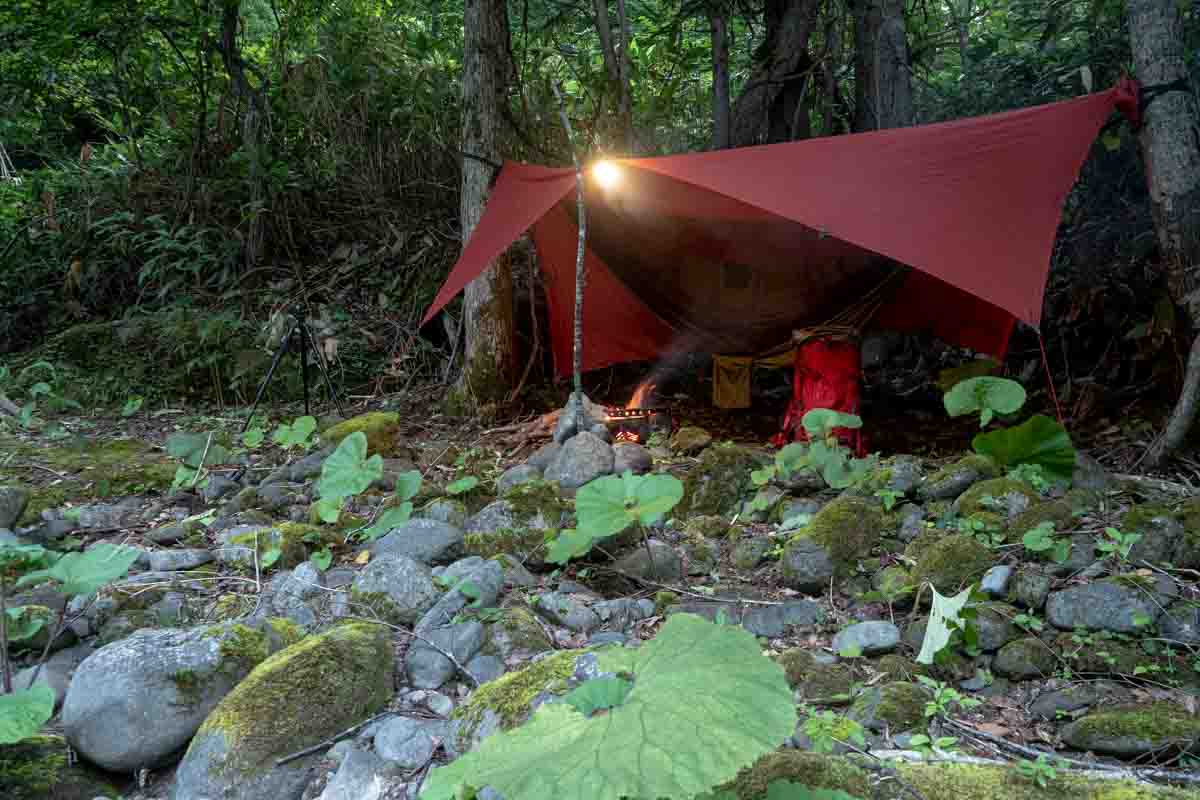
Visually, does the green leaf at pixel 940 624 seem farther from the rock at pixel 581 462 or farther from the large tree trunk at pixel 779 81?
the large tree trunk at pixel 779 81

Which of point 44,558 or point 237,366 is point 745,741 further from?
point 237,366

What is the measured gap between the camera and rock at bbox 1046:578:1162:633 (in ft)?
4.67

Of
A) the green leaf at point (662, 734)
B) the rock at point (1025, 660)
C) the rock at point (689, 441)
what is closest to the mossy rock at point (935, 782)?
the green leaf at point (662, 734)

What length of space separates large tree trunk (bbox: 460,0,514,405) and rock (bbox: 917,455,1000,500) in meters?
1.99

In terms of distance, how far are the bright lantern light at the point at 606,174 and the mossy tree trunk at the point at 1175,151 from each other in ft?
5.19

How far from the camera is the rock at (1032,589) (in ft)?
4.96

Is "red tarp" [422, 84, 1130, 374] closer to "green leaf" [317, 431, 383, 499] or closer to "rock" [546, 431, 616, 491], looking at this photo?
"rock" [546, 431, 616, 491]

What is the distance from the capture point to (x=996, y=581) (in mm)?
1576

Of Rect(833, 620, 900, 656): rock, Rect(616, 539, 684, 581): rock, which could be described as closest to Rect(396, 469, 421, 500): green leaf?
Rect(616, 539, 684, 581): rock

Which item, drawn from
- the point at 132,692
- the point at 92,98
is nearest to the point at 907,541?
the point at 132,692

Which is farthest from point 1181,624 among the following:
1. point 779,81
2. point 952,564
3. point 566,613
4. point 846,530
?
point 779,81

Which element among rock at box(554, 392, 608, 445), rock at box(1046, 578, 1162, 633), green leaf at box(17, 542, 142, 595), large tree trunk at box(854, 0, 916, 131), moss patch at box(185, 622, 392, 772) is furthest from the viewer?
large tree trunk at box(854, 0, 916, 131)

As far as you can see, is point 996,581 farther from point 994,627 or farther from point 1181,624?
point 1181,624

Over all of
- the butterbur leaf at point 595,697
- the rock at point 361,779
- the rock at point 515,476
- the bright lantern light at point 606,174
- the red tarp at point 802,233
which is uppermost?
the bright lantern light at point 606,174
